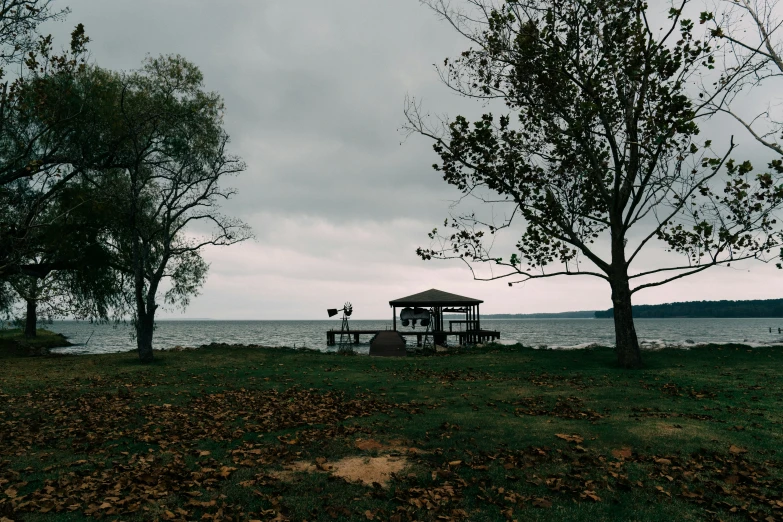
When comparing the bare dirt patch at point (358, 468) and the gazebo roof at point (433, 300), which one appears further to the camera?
the gazebo roof at point (433, 300)

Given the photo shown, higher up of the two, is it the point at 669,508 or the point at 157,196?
the point at 157,196

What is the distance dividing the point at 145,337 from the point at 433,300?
773 inches

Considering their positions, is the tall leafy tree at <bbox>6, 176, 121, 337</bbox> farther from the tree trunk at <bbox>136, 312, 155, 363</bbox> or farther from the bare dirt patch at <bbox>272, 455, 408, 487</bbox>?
the bare dirt patch at <bbox>272, 455, 408, 487</bbox>

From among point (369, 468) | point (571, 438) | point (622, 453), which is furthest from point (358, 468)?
point (622, 453)

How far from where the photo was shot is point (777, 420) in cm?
1091

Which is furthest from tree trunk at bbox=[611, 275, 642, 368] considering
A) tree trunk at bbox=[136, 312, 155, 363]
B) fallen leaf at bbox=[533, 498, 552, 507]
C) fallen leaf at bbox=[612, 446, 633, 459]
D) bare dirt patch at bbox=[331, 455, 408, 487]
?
tree trunk at bbox=[136, 312, 155, 363]

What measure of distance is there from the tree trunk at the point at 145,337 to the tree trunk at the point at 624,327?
2184cm

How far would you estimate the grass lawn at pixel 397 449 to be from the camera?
6.61 m

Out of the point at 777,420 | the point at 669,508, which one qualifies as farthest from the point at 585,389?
the point at 669,508

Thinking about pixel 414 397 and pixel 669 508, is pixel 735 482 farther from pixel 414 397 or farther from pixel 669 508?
pixel 414 397

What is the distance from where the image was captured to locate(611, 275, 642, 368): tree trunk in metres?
20.2

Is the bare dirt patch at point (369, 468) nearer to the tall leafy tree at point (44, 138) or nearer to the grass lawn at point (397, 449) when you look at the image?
the grass lawn at point (397, 449)

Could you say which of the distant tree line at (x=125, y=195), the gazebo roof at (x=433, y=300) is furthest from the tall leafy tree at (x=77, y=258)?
the gazebo roof at (x=433, y=300)

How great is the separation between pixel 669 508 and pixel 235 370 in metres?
17.6
